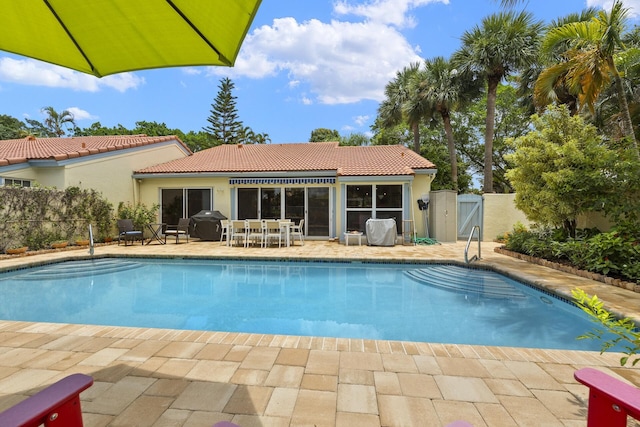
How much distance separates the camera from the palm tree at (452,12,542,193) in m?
19.5

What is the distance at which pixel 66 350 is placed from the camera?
13.8 feet

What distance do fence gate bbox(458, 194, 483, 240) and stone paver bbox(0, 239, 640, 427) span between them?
15.2 meters

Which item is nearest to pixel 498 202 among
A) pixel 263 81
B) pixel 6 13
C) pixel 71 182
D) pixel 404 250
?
pixel 404 250

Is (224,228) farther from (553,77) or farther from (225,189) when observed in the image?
(553,77)

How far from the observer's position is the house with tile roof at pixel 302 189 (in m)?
16.9

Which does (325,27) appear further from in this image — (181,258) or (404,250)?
(181,258)

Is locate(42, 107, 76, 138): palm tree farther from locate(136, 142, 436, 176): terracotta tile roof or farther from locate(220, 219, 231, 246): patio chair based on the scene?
locate(220, 219, 231, 246): patio chair

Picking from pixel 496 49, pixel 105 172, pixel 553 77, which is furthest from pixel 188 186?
pixel 496 49

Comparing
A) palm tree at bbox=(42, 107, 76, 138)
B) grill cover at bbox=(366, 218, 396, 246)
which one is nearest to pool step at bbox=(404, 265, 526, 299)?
grill cover at bbox=(366, 218, 396, 246)

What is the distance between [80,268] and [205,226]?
624cm

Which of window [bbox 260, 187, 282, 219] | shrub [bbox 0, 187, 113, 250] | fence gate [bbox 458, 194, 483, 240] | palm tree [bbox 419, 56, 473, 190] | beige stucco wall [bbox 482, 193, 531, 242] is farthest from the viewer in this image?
palm tree [bbox 419, 56, 473, 190]

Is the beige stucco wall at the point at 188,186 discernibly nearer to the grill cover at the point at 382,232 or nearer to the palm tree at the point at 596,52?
the grill cover at the point at 382,232

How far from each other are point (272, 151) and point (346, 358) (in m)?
20.0

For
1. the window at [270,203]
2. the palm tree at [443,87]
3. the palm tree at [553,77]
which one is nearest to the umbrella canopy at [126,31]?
the palm tree at [553,77]
